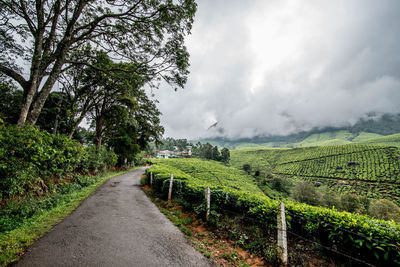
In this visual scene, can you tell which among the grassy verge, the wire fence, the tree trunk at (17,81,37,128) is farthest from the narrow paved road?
the tree trunk at (17,81,37,128)

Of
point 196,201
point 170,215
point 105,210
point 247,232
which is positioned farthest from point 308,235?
point 105,210

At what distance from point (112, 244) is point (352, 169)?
331 feet

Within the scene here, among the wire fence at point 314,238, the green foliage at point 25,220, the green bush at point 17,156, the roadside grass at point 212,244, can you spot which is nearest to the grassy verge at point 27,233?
the green foliage at point 25,220

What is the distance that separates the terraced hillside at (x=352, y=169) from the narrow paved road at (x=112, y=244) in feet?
245

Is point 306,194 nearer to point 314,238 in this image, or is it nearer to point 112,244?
point 314,238

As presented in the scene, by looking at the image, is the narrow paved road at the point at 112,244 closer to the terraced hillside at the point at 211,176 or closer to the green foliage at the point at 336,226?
the green foliage at the point at 336,226

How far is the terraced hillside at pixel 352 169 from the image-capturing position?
56062 millimetres

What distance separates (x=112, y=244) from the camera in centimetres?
404

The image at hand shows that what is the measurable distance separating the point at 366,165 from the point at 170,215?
105260mm

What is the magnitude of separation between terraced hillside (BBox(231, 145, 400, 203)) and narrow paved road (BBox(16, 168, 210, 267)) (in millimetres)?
74777

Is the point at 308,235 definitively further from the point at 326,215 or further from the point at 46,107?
the point at 46,107

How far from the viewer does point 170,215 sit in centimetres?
680

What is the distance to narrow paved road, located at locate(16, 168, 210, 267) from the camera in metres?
3.34

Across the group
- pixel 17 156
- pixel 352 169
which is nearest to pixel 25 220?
pixel 17 156
